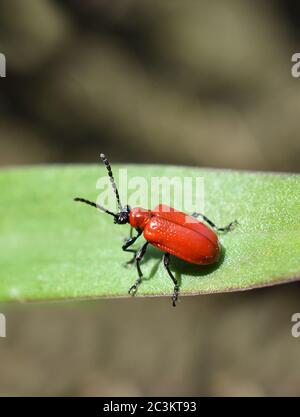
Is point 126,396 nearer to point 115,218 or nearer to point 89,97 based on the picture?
point 115,218

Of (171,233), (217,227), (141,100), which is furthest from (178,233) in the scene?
(141,100)

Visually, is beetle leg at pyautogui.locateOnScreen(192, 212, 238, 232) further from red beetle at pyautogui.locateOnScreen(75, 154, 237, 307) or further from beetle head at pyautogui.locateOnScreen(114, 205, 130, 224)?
beetle head at pyautogui.locateOnScreen(114, 205, 130, 224)

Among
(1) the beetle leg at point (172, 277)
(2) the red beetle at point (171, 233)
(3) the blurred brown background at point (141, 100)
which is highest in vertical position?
(3) the blurred brown background at point (141, 100)

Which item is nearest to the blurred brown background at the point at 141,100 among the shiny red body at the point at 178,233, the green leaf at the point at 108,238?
the green leaf at the point at 108,238

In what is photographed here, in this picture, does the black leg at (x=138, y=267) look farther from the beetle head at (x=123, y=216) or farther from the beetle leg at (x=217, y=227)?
the beetle leg at (x=217, y=227)

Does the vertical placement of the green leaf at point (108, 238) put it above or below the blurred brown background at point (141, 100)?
below
